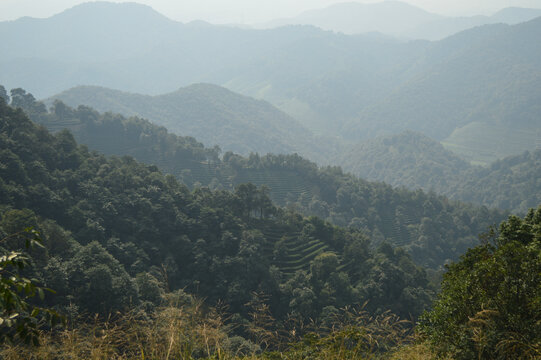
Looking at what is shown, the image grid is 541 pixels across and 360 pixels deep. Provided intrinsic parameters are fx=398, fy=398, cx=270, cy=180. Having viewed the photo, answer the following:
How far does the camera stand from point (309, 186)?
90.4 meters

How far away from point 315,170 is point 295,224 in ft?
144

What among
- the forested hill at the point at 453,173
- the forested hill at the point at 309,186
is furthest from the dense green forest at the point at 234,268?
the forested hill at the point at 453,173

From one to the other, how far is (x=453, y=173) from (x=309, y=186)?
99.3m

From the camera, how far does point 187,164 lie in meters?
92.4

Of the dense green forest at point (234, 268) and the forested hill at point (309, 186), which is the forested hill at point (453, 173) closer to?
the forested hill at point (309, 186)

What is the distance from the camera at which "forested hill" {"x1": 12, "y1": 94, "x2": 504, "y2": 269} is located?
7912 centimetres

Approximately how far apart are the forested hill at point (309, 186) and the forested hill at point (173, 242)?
3240cm

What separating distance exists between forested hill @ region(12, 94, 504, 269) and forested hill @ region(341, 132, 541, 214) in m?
46.8

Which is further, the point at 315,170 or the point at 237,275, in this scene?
the point at 315,170

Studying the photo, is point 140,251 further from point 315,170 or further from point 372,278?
point 315,170

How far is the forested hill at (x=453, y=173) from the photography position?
422ft

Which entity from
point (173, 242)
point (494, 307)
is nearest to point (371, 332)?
point (494, 307)

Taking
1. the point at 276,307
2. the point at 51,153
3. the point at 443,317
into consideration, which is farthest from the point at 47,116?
the point at 443,317

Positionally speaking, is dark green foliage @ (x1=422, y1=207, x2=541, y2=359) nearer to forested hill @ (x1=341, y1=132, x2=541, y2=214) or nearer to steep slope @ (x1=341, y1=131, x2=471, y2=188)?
forested hill @ (x1=341, y1=132, x2=541, y2=214)
